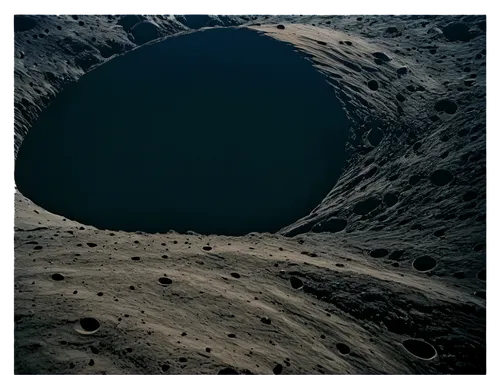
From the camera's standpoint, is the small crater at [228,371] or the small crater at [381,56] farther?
the small crater at [381,56]

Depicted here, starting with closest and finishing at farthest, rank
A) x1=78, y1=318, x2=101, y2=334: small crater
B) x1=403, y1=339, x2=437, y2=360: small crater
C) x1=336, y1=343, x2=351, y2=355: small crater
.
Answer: x1=78, y1=318, x2=101, y2=334: small crater
x1=336, y1=343, x2=351, y2=355: small crater
x1=403, y1=339, x2=437, y2=360: small crater

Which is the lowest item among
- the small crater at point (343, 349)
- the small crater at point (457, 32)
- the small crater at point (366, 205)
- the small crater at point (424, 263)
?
the small crater at point (343, 349)

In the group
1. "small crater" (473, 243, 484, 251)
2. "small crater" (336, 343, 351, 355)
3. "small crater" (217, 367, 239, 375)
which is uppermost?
"small crater" (473, 243, 484, 251)

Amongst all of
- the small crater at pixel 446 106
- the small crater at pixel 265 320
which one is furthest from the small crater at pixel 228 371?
the small crater at pixel 446 106

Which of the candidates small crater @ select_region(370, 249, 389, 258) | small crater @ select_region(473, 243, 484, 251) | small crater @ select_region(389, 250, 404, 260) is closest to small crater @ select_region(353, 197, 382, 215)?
small crater @ select_region(370, 249, 389, 258)

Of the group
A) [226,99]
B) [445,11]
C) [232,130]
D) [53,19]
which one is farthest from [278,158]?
[53,19]

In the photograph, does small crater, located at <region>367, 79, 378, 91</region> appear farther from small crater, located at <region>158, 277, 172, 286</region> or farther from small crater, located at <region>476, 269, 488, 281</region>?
small crater, located at <region>158, 277, 172, 286</region>

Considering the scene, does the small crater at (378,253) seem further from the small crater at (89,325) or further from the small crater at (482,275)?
the small crater at (89,325)

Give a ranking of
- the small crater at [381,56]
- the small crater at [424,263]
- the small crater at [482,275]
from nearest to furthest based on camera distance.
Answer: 1. the small crater at [482,275]
2. the small crater at [424,263]
3. the small crater at [381,56]
